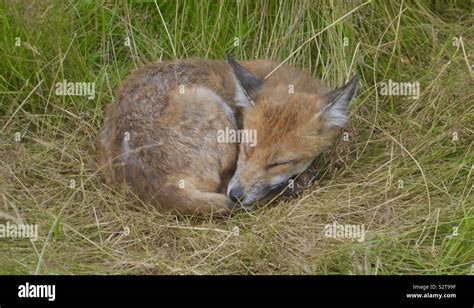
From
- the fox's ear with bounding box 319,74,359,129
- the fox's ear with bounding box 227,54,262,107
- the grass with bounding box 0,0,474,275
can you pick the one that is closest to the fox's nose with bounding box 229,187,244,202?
the grass with bounding box 0,0,474,275

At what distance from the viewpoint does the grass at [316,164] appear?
5.58 metres

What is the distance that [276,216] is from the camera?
6082 mm

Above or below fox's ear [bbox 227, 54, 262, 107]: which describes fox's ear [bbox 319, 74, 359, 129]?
below

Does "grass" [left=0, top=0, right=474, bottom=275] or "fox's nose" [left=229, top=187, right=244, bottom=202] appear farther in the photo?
"fox's nose" [left=229, top=187, right=244, bottom=202]

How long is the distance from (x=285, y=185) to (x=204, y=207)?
80cm

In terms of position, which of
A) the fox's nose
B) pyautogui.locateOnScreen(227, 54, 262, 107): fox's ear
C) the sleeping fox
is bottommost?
the fox's nose

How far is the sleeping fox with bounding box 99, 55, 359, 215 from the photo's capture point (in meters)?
6.07

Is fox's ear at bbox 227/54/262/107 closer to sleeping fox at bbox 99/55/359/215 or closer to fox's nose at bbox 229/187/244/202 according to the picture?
sleeping fox at bbox 99/55/359/215

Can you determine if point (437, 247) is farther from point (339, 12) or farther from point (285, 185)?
point (339, 12)

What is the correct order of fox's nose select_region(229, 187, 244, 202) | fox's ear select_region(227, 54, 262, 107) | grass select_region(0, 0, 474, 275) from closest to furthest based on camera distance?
grass select_region(0, 0, 474, 275) → fox's nose select_region(229, 187, 244, 202) → fox's ear select_region(227, 54, 262, 107)

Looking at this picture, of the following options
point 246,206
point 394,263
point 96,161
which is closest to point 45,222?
point 96,161

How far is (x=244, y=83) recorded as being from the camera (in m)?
6.43

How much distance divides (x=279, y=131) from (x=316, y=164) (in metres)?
0.69

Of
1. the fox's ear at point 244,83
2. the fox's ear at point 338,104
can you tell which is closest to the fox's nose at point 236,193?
the fox's ear at point 244,83
